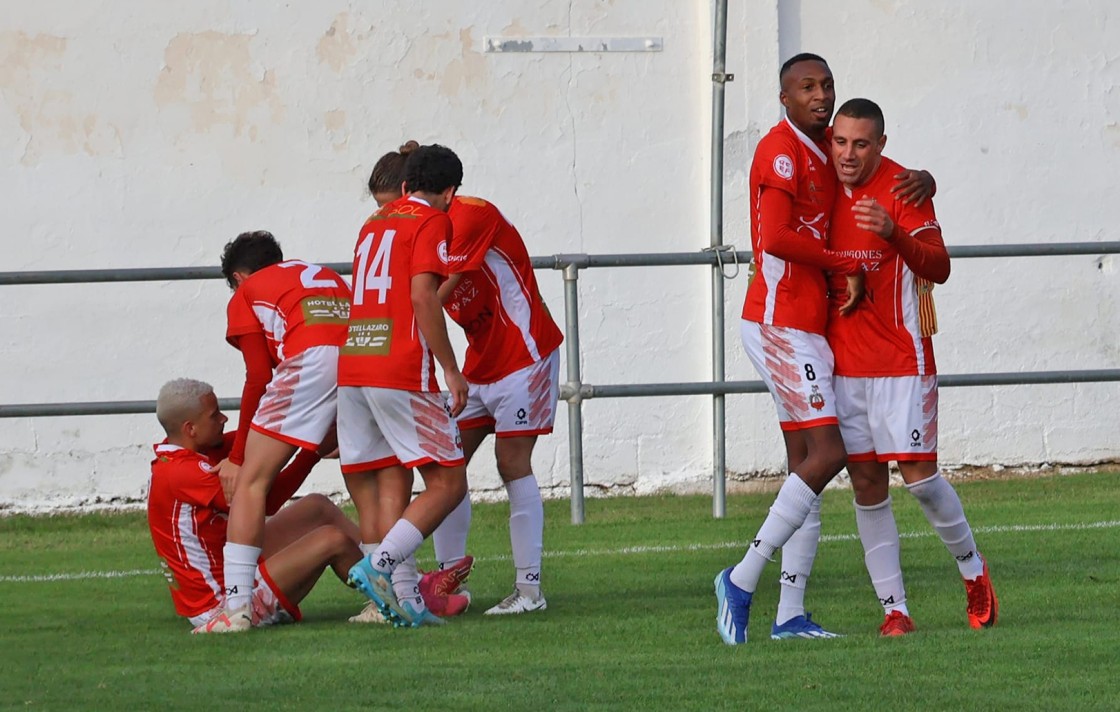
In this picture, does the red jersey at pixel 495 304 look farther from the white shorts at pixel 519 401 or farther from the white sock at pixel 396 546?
the white sock at pixel 396 546

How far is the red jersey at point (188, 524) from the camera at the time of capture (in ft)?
18.4

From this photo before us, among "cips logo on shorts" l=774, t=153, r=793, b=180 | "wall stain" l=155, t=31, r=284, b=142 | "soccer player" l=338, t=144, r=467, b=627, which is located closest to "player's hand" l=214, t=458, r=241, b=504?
"soccer player" l=338, t=144, r=467, b=627

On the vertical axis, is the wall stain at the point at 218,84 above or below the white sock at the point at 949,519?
above

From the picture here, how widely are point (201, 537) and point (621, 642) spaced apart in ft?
4.90

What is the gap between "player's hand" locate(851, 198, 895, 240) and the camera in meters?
4.78

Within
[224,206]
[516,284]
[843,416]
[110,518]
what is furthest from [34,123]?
[843,416]

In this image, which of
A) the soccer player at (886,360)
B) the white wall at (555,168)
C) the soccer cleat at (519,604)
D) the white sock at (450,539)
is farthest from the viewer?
the white wall at (555,168)

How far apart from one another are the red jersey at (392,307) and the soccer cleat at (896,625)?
61.0 inches

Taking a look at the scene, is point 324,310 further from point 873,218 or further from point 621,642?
point 873,218

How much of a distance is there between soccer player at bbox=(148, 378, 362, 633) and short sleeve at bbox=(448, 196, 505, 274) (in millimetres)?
945

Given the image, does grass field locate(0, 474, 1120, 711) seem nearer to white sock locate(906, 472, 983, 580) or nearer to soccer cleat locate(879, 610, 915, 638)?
soccer cleat locate(879, 610, 915, 638)

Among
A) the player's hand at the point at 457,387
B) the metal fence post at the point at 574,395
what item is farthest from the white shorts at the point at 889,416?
the metal fence post at the point at 574,395

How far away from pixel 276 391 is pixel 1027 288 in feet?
19.2

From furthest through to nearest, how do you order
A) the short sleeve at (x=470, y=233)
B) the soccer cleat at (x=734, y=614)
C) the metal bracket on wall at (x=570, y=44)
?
the metal bracket on wall at (x=570, y=44)
the short sleeve at (x=470, y=233)
the soccer cleat at (x=734, y=614)
